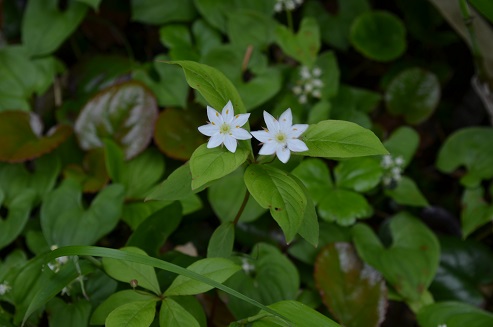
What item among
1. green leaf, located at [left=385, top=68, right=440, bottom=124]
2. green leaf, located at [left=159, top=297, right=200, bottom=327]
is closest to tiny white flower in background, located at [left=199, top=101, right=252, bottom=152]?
green leaf, located at [left=159, top=297, right=200, bottom=327]

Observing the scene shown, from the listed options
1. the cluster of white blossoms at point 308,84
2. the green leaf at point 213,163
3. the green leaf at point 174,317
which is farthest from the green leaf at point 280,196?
the cluster of white blossoms at point 308,84

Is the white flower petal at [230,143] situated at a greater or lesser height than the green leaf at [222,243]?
greater

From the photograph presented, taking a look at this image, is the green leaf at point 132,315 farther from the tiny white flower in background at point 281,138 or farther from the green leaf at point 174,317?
the tiny white flower in background at point 281,138

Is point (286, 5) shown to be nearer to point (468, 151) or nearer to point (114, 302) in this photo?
point (468, 151)

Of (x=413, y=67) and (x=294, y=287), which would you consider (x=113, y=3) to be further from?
(x=294, y=287)

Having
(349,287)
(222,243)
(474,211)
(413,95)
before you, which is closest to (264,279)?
(349,287)

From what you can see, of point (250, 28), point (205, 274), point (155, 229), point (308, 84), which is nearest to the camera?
point (205, 274)

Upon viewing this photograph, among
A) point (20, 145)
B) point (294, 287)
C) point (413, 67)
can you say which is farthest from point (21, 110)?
point (413, 67)
